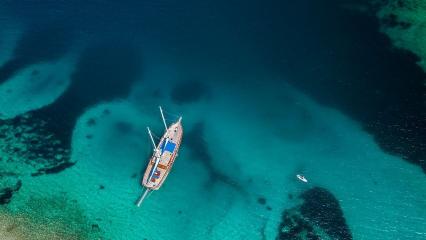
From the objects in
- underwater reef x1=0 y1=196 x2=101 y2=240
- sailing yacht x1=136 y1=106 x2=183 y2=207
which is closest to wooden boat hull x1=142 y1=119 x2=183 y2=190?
sailing yacht x1=136 y1=106 x2=183 y2=207

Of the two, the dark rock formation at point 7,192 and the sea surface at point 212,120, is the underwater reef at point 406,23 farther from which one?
the dark rock formation at point 7,192

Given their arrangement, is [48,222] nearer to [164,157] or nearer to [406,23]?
[164,157]

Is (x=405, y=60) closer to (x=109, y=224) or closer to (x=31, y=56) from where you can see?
(x=109, y=224)

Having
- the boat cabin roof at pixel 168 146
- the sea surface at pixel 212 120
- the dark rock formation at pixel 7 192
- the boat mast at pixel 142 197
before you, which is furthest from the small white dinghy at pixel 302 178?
the dark rock formation at pixel 7 192

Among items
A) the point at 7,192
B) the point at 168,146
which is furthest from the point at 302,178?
the point at 7,192

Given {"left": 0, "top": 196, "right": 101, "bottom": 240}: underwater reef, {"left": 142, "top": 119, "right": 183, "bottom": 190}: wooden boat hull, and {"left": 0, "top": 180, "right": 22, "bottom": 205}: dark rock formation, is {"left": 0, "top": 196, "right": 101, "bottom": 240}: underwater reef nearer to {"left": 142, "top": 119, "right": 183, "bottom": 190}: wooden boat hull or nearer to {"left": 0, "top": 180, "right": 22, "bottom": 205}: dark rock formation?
{"left": 0, "top": 180, "right": 22, "bottom": 205}: dark rock formation

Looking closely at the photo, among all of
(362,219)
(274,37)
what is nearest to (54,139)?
(274,37)
